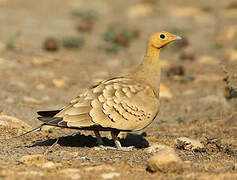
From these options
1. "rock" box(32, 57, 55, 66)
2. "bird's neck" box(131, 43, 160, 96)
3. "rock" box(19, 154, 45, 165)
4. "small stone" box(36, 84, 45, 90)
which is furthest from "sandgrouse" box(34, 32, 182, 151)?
"rock" box(32, 57, 55, 66)

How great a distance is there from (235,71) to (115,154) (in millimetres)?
3221

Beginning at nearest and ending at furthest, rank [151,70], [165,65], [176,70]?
[151,70], [176,70], [165,65]

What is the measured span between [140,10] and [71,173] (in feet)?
56.9

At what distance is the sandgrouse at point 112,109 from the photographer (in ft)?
17.3

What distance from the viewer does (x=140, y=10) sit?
20.9 metres

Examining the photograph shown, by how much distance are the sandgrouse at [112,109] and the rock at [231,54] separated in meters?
8.18

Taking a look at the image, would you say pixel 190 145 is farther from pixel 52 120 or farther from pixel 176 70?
pixel 176 70

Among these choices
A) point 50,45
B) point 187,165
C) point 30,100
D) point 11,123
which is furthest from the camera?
point 50,45

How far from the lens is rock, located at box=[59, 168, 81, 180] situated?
4156 millimetres

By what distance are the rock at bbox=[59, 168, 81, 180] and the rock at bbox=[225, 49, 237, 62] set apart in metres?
9.92

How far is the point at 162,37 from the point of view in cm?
632

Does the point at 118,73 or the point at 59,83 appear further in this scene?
the point at 118,73

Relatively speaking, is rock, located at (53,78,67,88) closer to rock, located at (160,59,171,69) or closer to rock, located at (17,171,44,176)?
rock, located at (160,59,171,69)

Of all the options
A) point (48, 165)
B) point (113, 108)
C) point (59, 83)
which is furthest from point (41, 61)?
point (48, 165)
